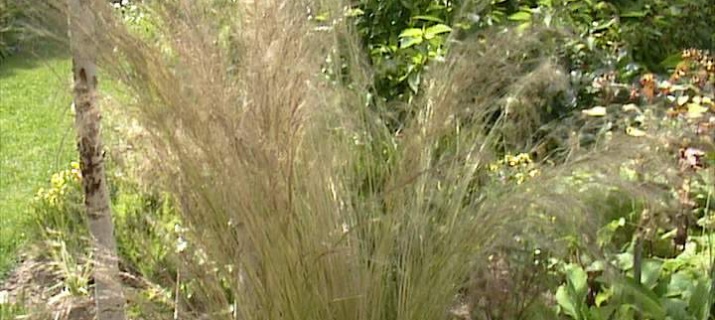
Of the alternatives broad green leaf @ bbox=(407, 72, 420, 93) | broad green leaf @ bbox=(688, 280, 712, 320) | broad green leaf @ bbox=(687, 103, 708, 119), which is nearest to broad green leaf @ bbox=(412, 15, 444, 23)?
broad green leaf @ bbox=(407, 72, 420, 93)

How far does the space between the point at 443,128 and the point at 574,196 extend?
0.31 metres

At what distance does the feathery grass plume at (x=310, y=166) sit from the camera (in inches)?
66.9

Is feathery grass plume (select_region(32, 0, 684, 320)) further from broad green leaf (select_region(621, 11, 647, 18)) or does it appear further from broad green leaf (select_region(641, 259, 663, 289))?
broad green leaf (select_region(621, 11, 647, 18))

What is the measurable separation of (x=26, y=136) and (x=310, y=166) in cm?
439

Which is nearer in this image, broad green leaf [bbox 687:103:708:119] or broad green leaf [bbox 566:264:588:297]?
broad green leaf [bbox 566:264:588:297]

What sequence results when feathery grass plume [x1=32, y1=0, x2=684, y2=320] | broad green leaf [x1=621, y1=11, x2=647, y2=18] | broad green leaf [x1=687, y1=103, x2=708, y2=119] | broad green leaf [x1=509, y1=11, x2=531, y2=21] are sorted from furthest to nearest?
broad green leaf [x1=621, y1=11, x2=647, y2=18], broad green leaf [x1=509, y1=11, x2=531, y2=21], broad green leaf [x1=687, y1=103, x2=708, y2=119], feathery grass plume [x1=32, y1=0, x2=684, y2=320]

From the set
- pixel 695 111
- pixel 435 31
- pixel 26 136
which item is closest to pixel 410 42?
pixel 435 31

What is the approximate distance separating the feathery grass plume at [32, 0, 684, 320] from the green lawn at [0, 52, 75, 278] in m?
0.35

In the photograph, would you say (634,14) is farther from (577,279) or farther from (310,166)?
(310,166)

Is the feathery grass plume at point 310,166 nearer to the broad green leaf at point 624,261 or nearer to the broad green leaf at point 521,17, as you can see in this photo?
the broad green leaf at point 624,261

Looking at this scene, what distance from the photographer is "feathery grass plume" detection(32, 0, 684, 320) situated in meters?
1.70

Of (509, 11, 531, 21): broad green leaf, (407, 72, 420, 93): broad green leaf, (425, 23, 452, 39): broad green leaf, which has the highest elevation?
(509, 11, 531, 21): broad green leaf

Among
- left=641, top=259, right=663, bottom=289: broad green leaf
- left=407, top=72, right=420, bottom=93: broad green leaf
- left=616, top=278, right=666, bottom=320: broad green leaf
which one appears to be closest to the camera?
left=616, top=278, right=666, bottom=320: broad green leaf

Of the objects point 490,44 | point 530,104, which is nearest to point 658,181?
point 530,104
